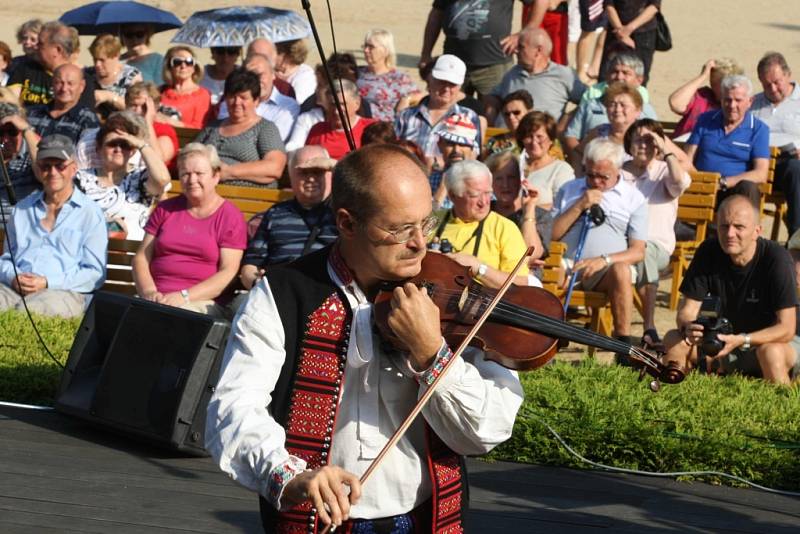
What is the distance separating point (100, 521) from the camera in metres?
5.35

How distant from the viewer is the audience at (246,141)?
9.88 m

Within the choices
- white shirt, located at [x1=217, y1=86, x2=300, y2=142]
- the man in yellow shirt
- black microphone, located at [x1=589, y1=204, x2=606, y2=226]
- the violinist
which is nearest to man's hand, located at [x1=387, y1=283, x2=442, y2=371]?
the violinist

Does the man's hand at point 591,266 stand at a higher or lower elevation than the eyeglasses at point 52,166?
lower

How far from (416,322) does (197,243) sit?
569 centimetres

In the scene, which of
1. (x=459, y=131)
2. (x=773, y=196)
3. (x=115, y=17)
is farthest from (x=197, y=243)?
(x=115, y=17)

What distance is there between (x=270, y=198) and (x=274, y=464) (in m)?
6.76

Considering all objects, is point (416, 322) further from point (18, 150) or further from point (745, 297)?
point (18, 150)

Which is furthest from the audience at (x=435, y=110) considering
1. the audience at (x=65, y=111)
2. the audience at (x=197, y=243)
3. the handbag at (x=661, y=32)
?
the handbag at (x=661, y=32)

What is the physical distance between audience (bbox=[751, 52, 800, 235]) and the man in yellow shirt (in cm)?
414

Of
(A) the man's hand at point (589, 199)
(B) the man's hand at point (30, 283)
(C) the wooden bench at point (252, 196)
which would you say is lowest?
(B) the man's hand at point (30, 283)

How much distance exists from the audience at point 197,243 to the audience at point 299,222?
160 mm

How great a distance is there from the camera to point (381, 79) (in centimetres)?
1206

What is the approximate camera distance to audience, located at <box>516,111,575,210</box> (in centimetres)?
963

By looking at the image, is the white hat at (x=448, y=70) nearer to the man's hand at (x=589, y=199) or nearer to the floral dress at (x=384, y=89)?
the floral dress at (x=384, y=89)
